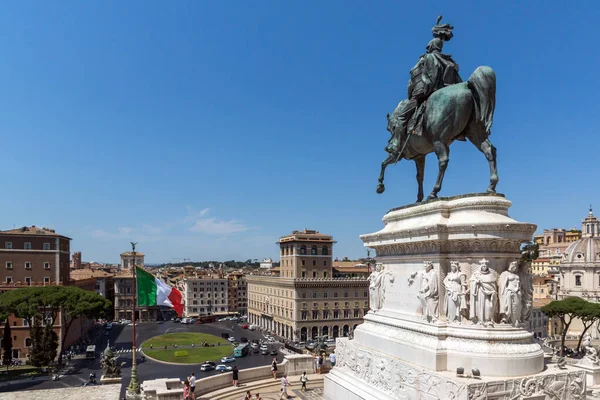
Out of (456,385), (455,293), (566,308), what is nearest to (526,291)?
(455,293)

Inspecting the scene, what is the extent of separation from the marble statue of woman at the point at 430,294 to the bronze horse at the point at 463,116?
2.43 meters

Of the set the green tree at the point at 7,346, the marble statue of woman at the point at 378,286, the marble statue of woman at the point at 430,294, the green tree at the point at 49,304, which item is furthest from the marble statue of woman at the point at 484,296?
the green tree at the point at 7,346

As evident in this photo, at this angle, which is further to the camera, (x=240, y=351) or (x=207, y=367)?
(x=240, y=351)

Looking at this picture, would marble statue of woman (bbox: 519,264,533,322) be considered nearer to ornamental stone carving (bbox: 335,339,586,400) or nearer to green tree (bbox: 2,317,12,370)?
ornamental stone carving (bbox: 335,339,586,400)

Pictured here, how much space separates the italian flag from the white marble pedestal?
418 inches

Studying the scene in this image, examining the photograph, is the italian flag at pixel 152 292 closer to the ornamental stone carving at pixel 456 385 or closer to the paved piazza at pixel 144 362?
the paved piazza at pixel 144 362

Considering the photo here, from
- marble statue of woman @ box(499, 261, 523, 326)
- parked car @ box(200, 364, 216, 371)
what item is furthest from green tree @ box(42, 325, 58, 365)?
marble statue of woman @ box(499, 261, 523, 326)

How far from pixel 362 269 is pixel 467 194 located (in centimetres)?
8236

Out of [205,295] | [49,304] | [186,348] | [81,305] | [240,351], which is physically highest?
[49,304]

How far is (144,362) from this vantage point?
52281 millimetres

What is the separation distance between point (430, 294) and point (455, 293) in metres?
0.62

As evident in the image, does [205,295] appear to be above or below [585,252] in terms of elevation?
below

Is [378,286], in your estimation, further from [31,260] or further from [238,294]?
[238,294]

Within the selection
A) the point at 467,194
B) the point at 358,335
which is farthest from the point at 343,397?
the point at 467,194
